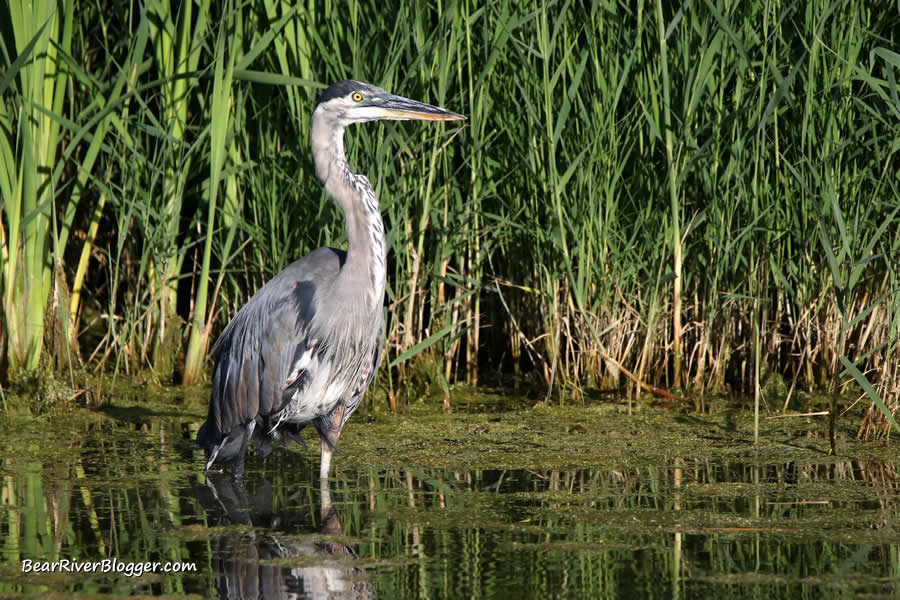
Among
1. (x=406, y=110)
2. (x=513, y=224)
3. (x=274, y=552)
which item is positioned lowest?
(x=274, y=552)

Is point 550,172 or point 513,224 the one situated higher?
point 550,172

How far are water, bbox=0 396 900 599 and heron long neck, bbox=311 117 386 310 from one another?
2.33ft

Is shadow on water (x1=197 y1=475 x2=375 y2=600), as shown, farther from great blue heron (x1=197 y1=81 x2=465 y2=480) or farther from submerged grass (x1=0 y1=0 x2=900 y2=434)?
submerged grass (x1=0 y1=0 x2=900 y2=434)

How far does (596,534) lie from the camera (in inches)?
138

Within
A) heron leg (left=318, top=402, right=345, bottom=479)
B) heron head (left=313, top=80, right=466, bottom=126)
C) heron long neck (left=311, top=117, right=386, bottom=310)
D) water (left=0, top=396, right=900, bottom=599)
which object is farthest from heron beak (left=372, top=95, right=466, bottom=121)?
water (left=0, top=396, right=900, bottom=599)

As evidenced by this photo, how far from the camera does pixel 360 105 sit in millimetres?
4812

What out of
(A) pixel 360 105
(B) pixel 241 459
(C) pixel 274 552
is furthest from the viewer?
(A) pixel 360 105

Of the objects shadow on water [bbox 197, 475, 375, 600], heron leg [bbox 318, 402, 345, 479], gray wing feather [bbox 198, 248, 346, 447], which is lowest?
shadow on water [bbox 197, 475, 375, 600]

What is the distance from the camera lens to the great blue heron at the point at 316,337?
455 cm

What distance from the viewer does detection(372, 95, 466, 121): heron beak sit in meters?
4.87

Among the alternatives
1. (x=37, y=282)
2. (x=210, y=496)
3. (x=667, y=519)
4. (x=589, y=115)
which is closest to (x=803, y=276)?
(x=589, y=115)

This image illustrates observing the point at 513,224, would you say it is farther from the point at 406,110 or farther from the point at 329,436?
the point at 329,436

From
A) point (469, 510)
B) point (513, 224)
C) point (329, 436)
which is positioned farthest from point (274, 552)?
point (513, 224)

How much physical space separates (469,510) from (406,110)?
6.00ft
